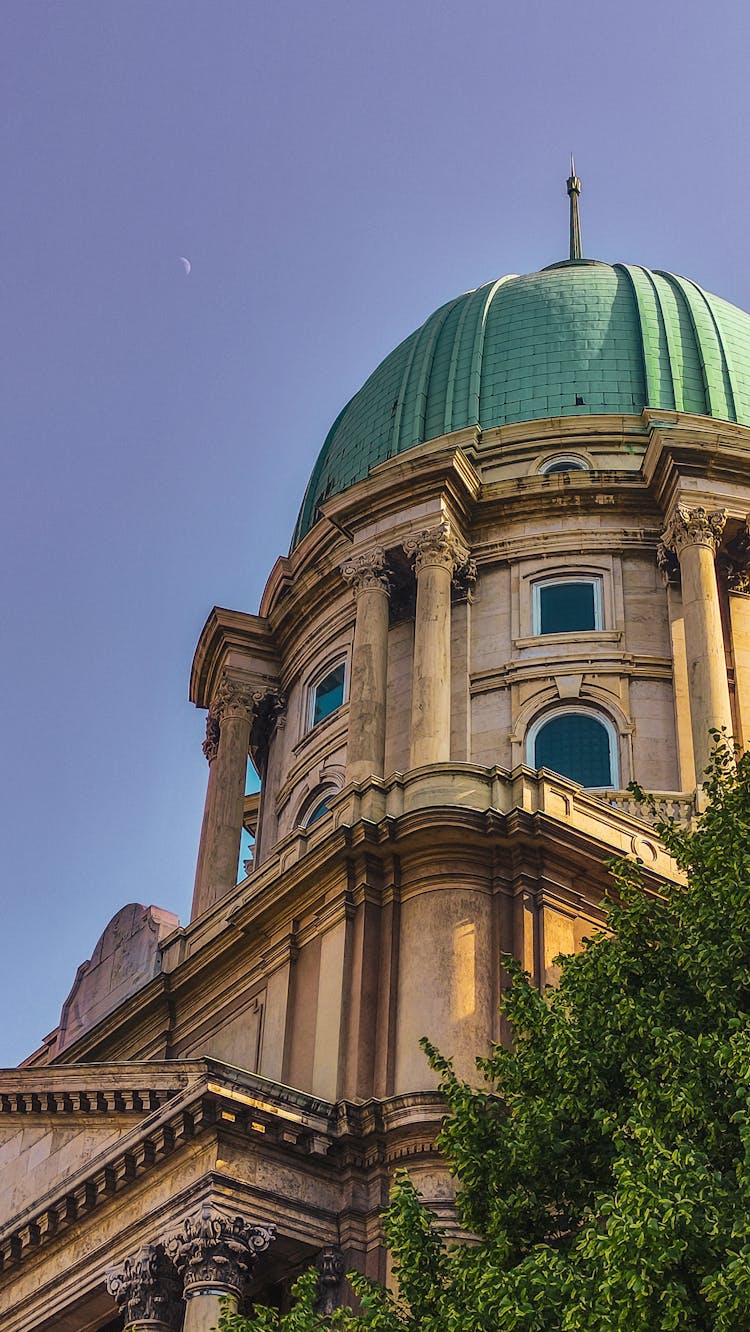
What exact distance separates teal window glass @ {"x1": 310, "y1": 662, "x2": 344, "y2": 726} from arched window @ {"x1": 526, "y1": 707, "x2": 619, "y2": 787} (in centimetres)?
585

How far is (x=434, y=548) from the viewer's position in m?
44.2

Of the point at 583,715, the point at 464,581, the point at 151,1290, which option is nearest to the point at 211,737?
the point at 464,581

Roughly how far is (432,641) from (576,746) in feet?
13.1

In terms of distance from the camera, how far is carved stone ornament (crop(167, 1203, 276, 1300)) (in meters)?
26.1

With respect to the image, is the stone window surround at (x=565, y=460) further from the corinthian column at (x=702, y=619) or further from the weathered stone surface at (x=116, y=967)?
the weathered stone surface at (x=116, y=967)

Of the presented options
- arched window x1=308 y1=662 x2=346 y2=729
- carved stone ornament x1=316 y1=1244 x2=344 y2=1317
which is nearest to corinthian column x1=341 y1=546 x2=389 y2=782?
arched window x1=308 y1=662 x2=346 y2=729

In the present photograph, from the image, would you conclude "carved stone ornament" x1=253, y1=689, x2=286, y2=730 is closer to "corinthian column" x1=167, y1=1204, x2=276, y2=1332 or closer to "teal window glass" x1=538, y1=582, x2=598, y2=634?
"teal window glass" x1=538, y1=582, x2=598, y2=634

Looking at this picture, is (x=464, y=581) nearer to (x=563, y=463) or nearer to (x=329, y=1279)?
(x=563, y=463)

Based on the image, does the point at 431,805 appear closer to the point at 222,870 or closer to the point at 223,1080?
the point at 223,1080

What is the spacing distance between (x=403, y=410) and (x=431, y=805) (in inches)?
830

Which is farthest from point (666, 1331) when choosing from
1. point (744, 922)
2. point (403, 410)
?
point (403, 410)

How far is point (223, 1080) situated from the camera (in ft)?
90.1

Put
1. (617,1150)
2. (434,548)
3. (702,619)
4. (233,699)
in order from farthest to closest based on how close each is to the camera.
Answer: (233,699) < (434,548) < (702,619) < (617,1150)

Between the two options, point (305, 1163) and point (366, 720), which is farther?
point (366, 720)
